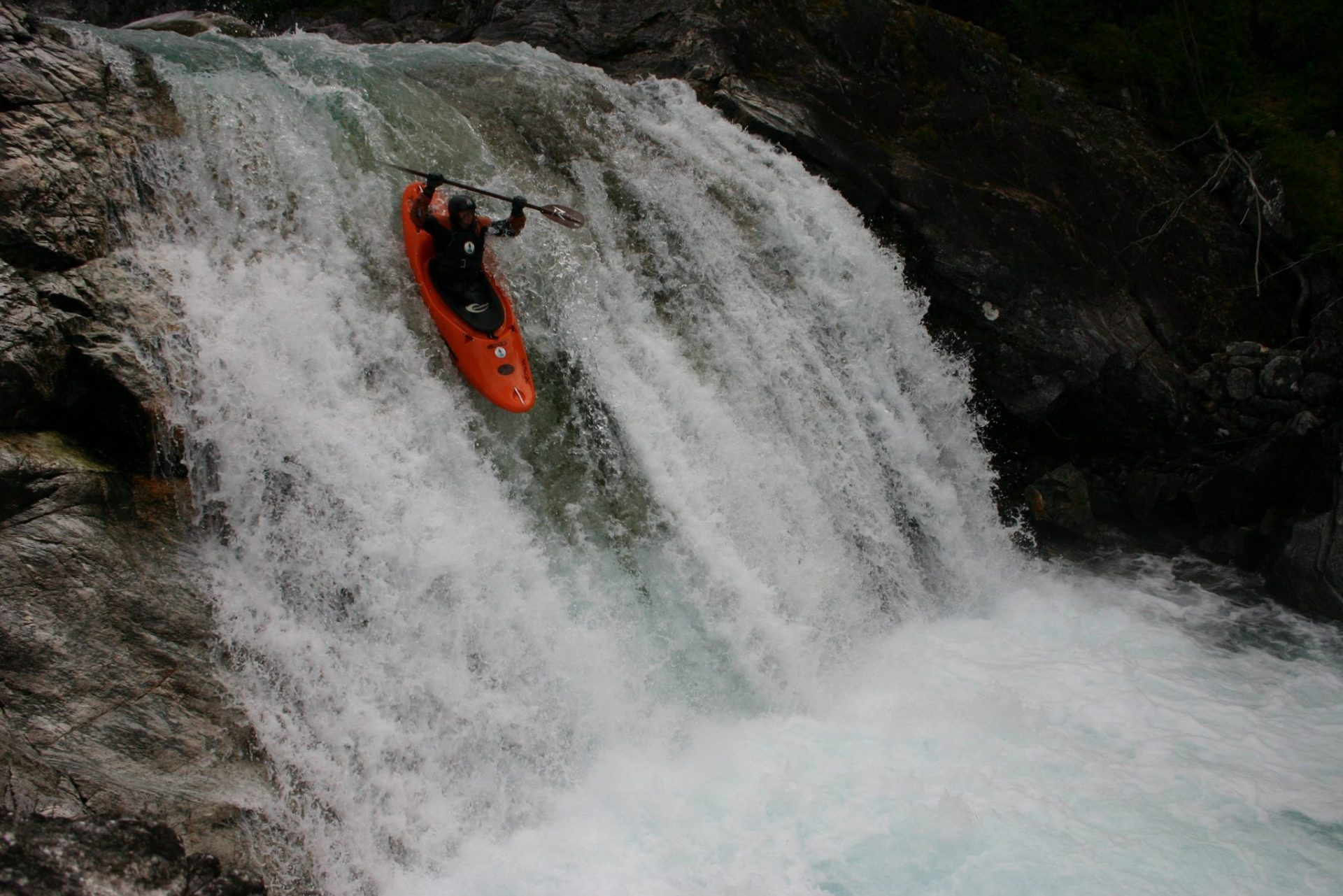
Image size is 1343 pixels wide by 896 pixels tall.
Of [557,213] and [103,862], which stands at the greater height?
[557,213]

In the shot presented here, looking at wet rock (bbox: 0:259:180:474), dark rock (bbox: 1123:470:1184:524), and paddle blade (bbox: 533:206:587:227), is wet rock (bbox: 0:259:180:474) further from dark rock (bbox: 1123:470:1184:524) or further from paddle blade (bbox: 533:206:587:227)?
dark rock (bbox: 1123:470:1184:524)

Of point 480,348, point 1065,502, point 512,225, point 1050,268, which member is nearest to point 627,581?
point 480,348

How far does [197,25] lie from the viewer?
292 inches

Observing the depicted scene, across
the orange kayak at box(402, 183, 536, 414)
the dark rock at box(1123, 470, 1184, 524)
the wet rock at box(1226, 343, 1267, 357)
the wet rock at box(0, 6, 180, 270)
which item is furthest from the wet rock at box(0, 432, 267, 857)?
the wet rock at box(1226, 343, 1267, 357)

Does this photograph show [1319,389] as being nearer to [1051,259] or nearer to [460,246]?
[1051,259]

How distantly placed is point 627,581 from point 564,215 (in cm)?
237

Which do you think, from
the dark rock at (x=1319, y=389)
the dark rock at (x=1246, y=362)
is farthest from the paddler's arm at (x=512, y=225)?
the dark rock at (x=1319, y=389)

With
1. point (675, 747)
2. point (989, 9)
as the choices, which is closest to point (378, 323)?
point (675, 747)

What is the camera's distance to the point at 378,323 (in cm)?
526

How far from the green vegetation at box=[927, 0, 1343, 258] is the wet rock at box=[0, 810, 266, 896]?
11.2 metres

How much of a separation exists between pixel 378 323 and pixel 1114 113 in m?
9.15

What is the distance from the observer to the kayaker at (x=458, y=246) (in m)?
5.40

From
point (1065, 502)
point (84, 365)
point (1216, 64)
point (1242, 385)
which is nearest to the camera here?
point (84, 365)

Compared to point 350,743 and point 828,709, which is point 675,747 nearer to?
point 828,709
